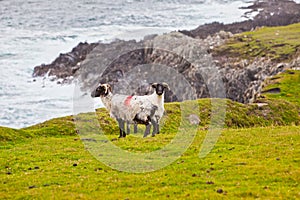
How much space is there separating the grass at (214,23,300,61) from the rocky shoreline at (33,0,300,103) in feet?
12.1

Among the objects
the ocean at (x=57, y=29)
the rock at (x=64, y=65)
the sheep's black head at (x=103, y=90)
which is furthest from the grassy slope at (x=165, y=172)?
the rock at (x=64, y=65)

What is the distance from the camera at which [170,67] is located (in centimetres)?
8150

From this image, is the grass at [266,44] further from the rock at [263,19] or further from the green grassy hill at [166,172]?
the green grassy hill at [166,172]

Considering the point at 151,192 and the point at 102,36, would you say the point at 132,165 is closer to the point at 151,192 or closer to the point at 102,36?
the point at 151,192

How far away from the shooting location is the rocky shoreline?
70438 mm

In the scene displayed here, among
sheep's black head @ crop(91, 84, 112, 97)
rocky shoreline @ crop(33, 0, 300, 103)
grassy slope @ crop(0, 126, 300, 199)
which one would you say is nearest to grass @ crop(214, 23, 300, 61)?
rocky shoreline @ crop(33, 0, 300, 103)

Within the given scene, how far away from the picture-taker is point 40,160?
2027 centimetres

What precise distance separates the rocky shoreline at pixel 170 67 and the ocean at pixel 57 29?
5.90 m

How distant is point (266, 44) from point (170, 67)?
32.5 meters

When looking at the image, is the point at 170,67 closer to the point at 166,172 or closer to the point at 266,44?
the point at 266,44

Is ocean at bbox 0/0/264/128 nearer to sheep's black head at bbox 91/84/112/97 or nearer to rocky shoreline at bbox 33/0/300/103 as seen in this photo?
rocky shoreline at bbox 33/0/300/103

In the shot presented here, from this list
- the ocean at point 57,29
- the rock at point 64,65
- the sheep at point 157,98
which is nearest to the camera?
the sheep at point 157,98

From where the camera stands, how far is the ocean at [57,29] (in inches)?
2840

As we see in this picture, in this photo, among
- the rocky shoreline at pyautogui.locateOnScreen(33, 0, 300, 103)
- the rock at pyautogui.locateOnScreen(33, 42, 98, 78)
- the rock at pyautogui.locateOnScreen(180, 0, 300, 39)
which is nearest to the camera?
the rocky shoreline at pyautogui.locateOnScreen(33, 0, 300, 103)
